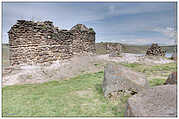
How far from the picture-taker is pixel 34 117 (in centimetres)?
514

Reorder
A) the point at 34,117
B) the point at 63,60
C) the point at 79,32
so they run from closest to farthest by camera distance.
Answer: the point at 34,117
the point at 63,60
the point at 79,32

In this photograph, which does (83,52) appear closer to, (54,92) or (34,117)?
(54,92)

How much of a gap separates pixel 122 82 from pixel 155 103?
2062 millimetres

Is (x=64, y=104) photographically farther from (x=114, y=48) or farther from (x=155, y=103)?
(x=114, y=48)

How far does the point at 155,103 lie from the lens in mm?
4266

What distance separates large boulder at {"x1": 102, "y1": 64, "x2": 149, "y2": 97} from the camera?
618 cm

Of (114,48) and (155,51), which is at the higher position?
(114,48)

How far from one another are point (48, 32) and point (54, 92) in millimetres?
9257

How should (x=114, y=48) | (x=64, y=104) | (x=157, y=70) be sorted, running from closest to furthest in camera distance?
1. (x=64, y=104)
2. (x=157, y=70)
3. (x=114, y=48)

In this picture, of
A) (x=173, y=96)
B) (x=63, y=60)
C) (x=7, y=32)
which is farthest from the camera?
(x=63, y=60)

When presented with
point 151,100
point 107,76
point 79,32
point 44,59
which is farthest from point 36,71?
point 151,100

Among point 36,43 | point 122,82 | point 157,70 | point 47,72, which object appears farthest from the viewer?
point 36,43

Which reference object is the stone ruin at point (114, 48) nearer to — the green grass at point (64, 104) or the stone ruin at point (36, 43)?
the stone ruin at point (36, 43)

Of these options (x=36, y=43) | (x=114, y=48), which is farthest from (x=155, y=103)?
(x=114, y=48)
